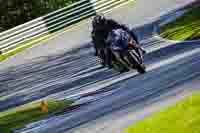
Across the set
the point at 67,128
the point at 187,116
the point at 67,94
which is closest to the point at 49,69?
the point at 67,94

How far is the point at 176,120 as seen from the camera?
35.9ft

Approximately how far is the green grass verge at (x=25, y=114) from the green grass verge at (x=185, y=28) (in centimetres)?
485

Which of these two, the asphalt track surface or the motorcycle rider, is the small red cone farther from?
the motorcycle rider

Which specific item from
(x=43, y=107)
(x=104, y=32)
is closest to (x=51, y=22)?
(x=104, y=32)

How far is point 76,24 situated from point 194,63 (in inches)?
478

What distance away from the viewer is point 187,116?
10844mm

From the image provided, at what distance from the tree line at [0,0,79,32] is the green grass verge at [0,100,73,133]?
15.2 meters

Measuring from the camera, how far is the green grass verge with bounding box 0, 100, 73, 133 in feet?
55.5

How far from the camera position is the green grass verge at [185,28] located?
19188 mm

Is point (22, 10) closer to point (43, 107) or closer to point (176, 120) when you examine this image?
point (43, 107)

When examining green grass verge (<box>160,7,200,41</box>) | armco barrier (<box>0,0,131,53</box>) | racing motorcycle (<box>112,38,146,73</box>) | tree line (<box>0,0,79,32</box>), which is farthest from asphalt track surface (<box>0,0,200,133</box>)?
tree line (<box>0,0,79,32</box>)

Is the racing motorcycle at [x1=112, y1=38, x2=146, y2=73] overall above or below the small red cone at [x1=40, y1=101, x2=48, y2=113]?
above

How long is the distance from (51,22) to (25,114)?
35.4 feet

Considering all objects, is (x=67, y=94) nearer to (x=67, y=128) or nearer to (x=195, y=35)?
(x=67, y=128)
